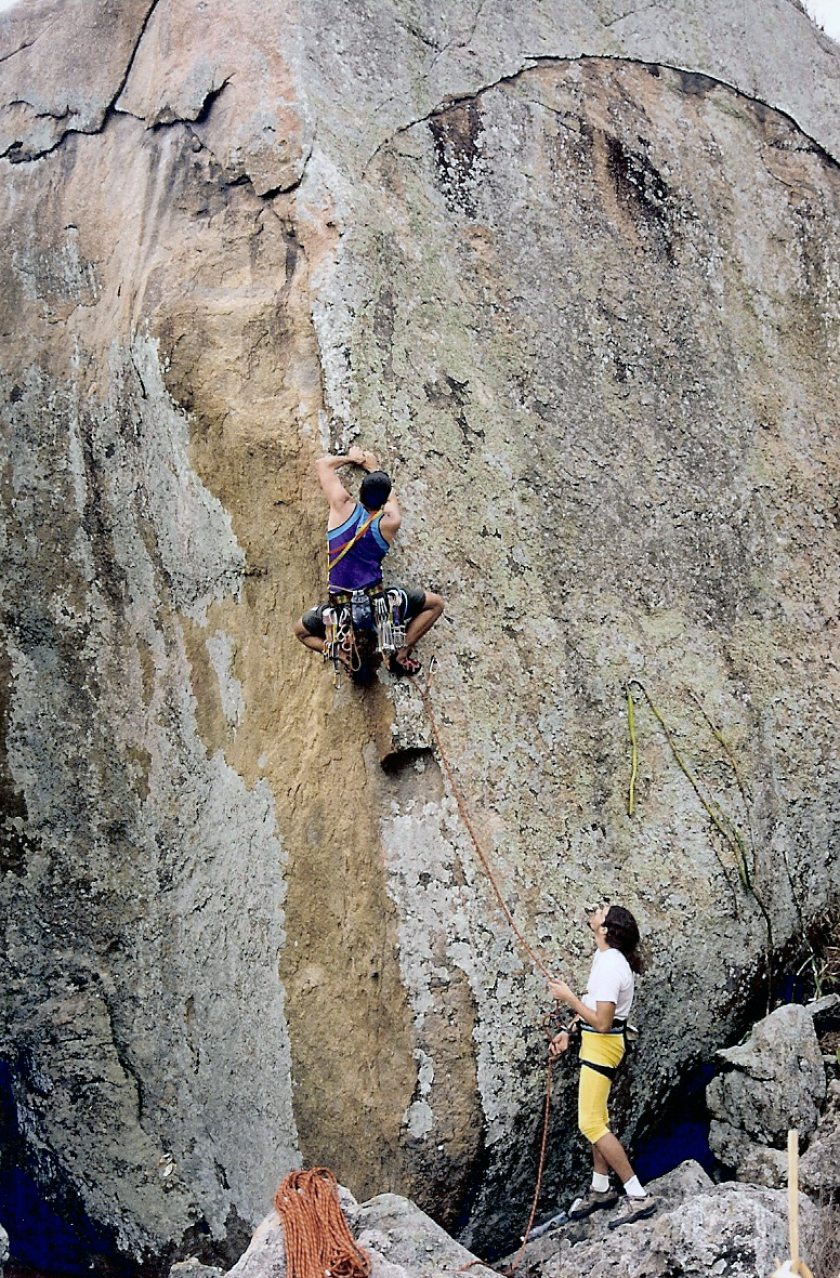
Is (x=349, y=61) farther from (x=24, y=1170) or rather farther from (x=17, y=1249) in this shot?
(x=17, y=1249)

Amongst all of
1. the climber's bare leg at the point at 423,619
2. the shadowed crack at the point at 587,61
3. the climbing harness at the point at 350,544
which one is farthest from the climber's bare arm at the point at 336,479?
the shadowed crack at the point at 587,61

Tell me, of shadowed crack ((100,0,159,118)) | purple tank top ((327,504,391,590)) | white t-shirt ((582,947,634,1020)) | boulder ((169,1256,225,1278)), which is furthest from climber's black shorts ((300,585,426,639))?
shadowed crack ((100,0,159,118))

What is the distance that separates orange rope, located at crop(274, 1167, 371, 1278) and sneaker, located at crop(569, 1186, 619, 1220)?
1348 millimetres

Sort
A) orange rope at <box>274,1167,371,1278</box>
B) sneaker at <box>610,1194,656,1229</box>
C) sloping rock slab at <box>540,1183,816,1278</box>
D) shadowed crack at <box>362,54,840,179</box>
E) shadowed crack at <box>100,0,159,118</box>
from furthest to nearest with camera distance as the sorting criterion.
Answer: shadowed crack at <box>100,0,159,118</box> < shadowed crack at <box>362,54,840,179</box> < sneaker at <box>610,1194,656,1229</box> < sloping rock slab at <box>540,1183,816,1278</box> < orange rope at <box>274,1167,371,1278</box>

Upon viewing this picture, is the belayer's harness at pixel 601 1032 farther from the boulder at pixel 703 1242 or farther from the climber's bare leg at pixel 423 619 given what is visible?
the climber's bare leg at pixel 423 619

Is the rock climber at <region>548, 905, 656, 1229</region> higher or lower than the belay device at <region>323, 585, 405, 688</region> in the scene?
lower

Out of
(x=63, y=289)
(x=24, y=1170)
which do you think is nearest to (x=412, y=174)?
(x=63, y=289)

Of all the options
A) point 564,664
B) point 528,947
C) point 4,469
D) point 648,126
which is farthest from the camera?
point 648,126

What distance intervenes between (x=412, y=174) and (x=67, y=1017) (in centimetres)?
533

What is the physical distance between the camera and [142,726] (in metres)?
8.08

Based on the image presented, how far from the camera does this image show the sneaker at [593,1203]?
6.43 m

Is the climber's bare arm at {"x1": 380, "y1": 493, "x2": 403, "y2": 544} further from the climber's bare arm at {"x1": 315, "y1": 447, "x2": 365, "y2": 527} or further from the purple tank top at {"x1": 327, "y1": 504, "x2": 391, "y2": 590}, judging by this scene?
the climber's bare arm at {"x1": 315, "y1": 447, "x2": 365, "y2": 527}

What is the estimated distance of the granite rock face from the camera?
6.83 m

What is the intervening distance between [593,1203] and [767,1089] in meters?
1.10
